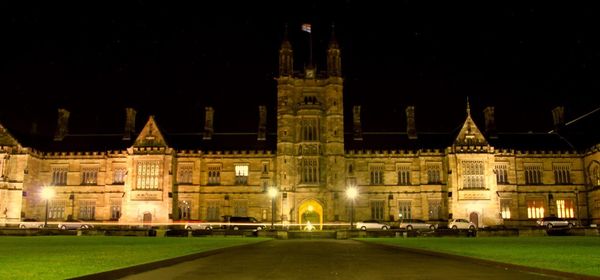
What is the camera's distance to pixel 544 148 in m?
60.2

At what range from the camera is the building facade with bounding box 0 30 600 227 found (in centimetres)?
5738

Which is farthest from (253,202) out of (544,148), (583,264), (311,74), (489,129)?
(583,264)

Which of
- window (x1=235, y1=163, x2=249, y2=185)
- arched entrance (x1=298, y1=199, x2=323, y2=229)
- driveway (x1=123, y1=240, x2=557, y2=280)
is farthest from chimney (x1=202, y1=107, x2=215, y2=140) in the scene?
driveway (x1=123, y1=240, x2=557, y2=280)

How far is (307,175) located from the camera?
193 ft

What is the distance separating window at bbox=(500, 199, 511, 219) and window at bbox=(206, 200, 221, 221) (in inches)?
1201

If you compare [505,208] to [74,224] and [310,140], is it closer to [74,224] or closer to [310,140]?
[310,140]

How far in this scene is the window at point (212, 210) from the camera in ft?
196

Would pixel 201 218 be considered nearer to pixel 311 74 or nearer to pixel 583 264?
pixel 311 74

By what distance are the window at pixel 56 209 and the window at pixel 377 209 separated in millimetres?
33869

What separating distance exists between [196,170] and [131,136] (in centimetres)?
1003

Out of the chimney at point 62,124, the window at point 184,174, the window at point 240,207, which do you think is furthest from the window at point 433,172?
the chimney at point 62,124

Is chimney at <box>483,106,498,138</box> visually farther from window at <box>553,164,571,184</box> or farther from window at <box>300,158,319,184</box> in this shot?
window at <box>300,158,319,184</box>

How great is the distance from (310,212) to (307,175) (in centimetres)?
434

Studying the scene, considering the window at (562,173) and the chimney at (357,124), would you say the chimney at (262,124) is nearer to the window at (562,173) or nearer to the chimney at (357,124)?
the chimney at (357,124)
